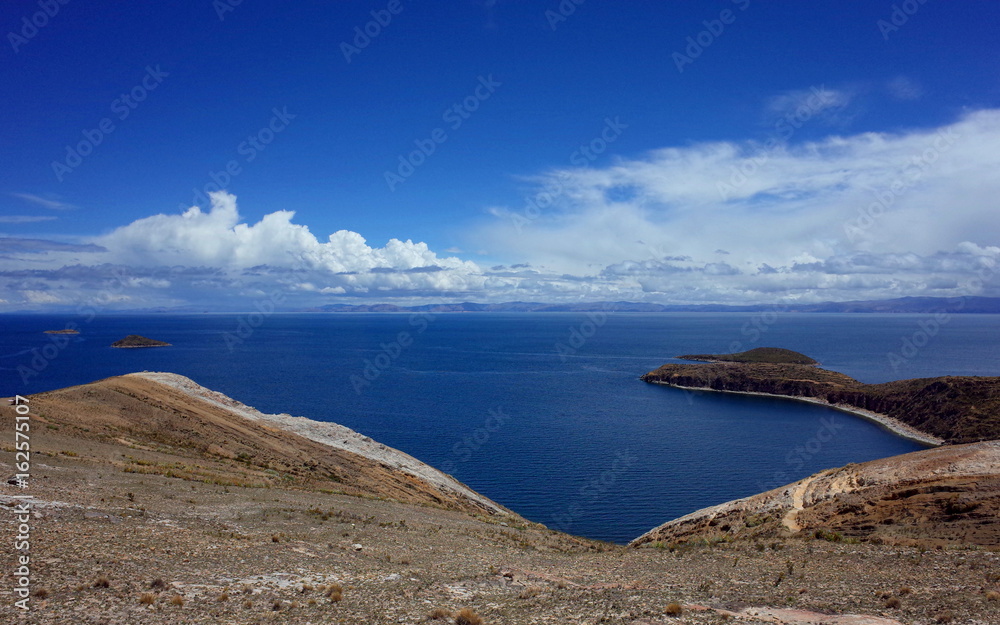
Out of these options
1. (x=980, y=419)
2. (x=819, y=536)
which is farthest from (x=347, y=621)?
(x=980, y=419)

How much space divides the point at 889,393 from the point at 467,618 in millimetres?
117288

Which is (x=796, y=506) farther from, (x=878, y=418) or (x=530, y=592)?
(x=878, y=418)

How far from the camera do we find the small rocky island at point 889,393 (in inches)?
3260

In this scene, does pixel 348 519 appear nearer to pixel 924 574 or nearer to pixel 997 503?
pixel 924 574

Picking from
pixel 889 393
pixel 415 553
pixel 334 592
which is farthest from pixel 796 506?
pixel 889 393

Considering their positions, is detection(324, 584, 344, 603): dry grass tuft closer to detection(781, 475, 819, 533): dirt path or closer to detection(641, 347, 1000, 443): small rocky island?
detection(781, 475, 819, 533): dirt path

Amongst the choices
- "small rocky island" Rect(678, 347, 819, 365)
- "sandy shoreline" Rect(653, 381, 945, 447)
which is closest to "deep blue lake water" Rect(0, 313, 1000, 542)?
"sandy shoreline" Rect(653, 381, 945, 447)

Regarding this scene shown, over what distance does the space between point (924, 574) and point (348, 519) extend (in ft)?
79.5

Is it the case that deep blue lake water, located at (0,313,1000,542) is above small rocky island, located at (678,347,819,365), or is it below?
below

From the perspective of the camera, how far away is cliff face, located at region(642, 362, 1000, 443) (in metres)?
82.5

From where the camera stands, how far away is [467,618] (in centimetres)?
1486

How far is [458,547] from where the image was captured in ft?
81.3

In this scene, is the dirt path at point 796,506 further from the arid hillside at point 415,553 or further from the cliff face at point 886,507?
the arid hillside at point 415,553

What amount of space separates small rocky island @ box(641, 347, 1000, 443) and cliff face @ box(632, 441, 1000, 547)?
56544mm
